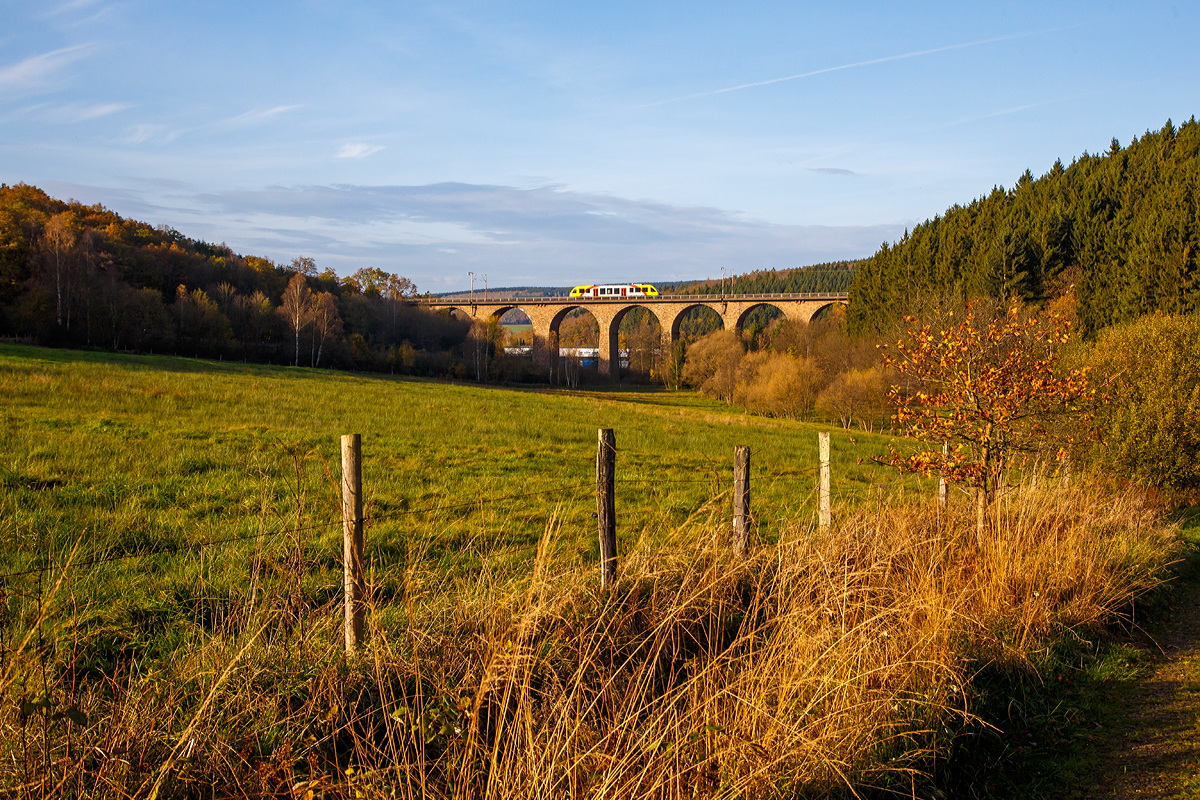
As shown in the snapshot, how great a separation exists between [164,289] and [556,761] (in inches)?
2527

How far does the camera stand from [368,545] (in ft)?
19.3

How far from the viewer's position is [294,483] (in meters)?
8.23

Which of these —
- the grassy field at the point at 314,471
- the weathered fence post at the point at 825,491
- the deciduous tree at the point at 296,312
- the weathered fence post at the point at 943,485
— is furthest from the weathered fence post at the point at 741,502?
the deciduous tree at the point at 296,312

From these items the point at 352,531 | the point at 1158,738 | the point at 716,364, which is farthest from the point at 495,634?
the point at 716,364

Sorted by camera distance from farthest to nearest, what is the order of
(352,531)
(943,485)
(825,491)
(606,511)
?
1. (943,485)
2. (825,491)
3. (606,511)
4. (352,531)

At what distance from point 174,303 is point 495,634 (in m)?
55.6

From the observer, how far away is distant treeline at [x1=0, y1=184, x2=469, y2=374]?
39.7 m

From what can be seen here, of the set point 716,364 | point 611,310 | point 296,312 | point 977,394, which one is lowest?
point 977,394

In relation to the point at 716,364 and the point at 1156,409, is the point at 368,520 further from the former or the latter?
the point at 716,364

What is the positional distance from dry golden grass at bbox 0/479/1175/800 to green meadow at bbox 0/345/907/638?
45 centimetres

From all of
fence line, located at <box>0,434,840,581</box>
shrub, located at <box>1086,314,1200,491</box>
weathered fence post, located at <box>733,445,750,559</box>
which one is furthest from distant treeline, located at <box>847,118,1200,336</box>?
weathered fence post, located at <box>733,445,750,559</box>

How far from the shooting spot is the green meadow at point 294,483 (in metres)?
4.94

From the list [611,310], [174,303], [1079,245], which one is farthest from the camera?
[611,310]

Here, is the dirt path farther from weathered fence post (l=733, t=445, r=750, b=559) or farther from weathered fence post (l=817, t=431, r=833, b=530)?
weathered fence post (l=733, t=445, r=750, b=559)
